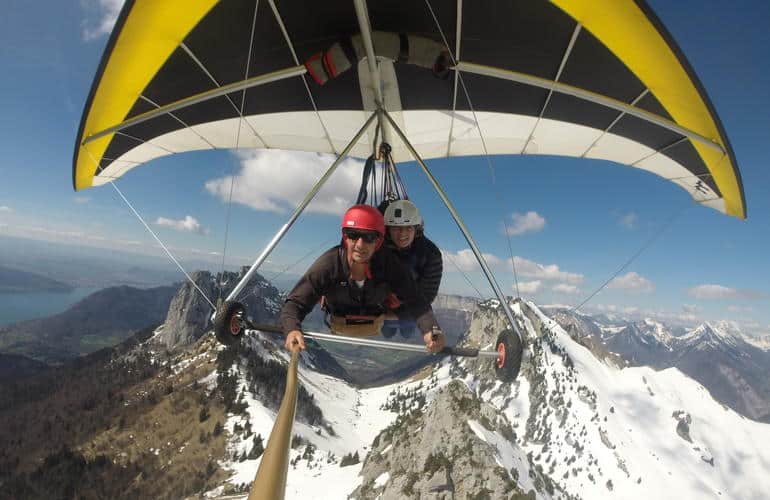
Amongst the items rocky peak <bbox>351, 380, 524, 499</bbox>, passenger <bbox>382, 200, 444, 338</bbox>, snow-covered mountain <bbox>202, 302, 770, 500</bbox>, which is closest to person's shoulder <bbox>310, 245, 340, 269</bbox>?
passenger <bbox>382, 200, 444, 338</bbox>

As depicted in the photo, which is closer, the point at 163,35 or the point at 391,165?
the point at 163,35

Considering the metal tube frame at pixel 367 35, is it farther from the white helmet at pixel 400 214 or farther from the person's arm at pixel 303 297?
the person's arm at pixel 303 297

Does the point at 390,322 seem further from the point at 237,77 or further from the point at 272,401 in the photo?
the point at 272,401

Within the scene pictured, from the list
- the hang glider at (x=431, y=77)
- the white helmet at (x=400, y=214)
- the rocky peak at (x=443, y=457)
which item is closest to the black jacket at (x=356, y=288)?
the white helmet at (x=400, y=214)

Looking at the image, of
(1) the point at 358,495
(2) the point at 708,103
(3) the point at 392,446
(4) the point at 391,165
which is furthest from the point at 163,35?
(3) the point at 392,446

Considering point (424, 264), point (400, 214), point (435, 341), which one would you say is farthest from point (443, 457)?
point (435, 341)

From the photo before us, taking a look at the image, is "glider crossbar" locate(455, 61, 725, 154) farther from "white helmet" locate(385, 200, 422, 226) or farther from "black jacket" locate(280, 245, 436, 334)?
"black jacket" locate(280, 245, 436, 334)

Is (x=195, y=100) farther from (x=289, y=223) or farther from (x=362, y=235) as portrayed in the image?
(x=362, y=235)
